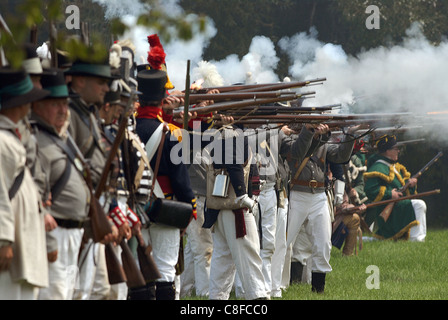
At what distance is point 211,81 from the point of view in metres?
9.41

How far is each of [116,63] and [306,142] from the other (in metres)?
3.64

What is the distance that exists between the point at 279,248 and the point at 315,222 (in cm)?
59

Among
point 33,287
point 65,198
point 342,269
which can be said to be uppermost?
point 65,198

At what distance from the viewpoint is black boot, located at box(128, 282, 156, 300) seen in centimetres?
684

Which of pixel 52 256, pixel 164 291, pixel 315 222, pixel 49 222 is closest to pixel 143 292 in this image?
pixel 164 291

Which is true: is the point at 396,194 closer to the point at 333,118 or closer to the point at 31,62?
the point at 333,118

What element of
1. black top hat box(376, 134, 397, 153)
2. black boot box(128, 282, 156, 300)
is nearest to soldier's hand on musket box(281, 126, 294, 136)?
black boot box(128, 282, 156, 300)

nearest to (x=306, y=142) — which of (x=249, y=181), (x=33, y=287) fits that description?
(x=249, y=181)

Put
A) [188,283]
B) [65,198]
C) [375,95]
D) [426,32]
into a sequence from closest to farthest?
[65,198], [188,283], [375,95], [426,32]

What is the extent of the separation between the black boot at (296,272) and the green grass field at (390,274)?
0.32 m

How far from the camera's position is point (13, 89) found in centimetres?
481
